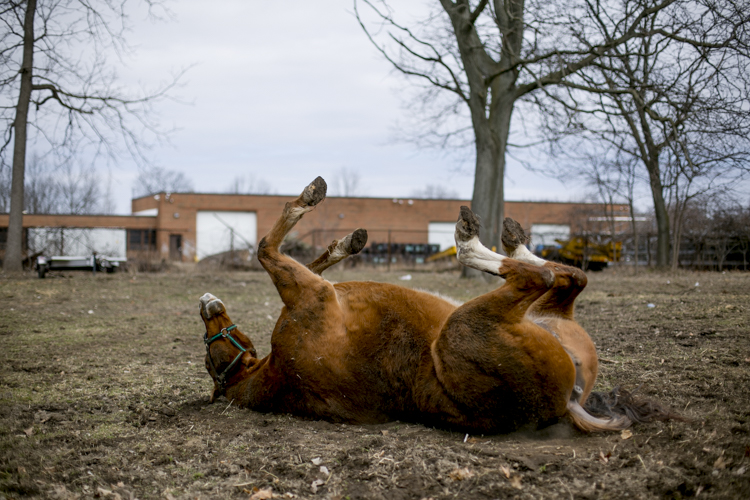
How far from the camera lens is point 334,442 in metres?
2.98

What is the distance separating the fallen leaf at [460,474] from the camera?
2.41 meters

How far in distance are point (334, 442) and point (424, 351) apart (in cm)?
78

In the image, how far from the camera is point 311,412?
345 cm

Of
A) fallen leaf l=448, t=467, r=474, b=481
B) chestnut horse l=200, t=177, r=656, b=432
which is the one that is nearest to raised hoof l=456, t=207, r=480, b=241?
chestnut horse l=200, t=177, r=656, b=432

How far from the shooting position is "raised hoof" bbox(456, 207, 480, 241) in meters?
3.49

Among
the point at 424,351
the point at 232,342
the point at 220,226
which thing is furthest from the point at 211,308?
the point at 220,226

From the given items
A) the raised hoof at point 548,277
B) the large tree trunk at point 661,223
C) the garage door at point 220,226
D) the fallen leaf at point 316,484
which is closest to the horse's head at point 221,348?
the fallen leaf at point 316,484

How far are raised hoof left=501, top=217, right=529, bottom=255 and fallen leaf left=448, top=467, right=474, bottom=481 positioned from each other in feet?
6.27

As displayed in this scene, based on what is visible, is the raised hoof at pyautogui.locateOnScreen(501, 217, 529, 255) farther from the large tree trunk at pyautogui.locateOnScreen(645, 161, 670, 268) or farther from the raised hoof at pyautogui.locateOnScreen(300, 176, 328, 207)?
the large tree trunk at pyautogui.locateOnScreen(645, 161, 670, 268)

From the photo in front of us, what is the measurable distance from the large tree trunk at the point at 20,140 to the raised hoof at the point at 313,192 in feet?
40.2

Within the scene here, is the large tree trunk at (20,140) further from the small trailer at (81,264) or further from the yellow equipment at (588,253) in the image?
the yellow equipment at (588,253)

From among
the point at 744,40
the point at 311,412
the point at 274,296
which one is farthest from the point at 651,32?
the point at 274,296

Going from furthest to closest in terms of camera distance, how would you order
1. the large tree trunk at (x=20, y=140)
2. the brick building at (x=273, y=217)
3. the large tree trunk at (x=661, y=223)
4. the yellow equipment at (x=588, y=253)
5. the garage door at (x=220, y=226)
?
the garage door at (x=220, y=226), the brick building at (x=273, y=217), the yellow equipment at (x=588, y=253), the large tree trunk at (x=661, y=223), the large tree trunk at (x=20, y=140)

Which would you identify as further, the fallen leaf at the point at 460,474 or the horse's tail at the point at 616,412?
the horse's tail at the point at 616,412
